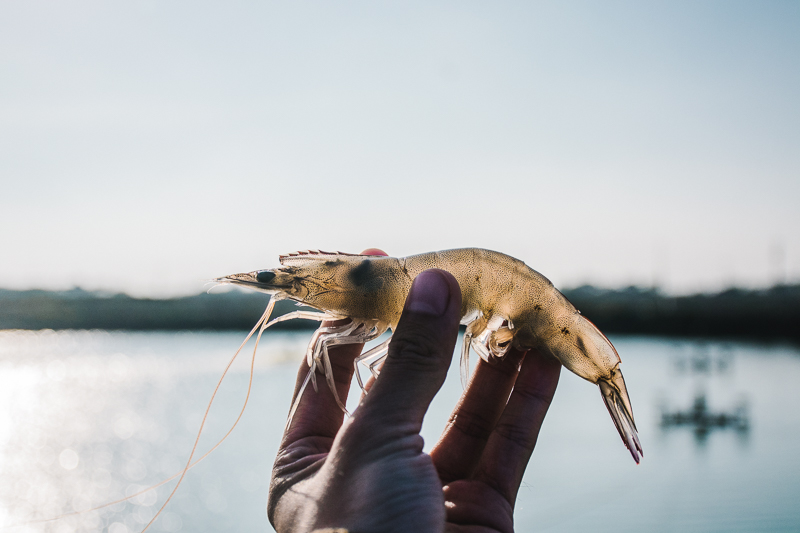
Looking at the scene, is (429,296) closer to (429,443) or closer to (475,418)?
(475,418)

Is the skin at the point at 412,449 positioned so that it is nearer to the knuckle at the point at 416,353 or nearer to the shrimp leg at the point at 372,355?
the knuckle at the point at 416,353

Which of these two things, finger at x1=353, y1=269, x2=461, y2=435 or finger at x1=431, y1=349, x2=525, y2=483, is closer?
finger at x1=353, y1=269, x2=461, y2=435

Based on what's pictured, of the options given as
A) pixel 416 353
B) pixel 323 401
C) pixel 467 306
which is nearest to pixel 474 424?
pixel 467 306

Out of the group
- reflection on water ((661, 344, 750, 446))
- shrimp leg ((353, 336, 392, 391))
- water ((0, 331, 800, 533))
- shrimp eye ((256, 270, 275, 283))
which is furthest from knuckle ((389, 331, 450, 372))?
reflection on water ((661, 344, 750, 446))

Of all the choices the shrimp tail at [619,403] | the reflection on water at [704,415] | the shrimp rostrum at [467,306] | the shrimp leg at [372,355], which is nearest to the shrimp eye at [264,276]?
the shrimp rostrum at [467,306]

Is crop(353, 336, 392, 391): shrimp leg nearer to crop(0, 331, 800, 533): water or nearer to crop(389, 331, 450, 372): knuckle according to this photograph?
crop(389, 331, 450, 372): knuckle

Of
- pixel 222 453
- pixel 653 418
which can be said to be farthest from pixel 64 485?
pixel 653 418

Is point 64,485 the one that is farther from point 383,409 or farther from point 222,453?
point 383,409
